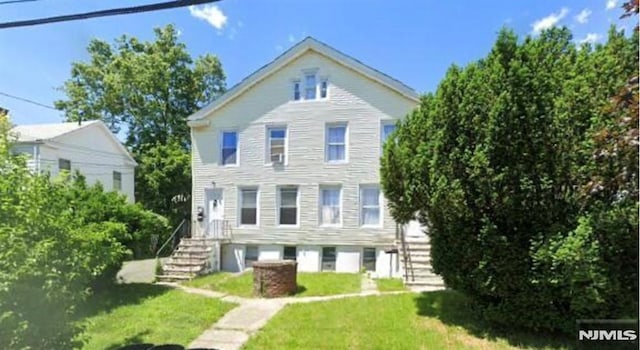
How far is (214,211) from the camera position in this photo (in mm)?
15258

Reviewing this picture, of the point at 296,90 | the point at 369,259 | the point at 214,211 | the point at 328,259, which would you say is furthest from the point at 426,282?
the point at 214,211

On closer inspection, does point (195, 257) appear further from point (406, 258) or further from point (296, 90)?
point (406, 258)

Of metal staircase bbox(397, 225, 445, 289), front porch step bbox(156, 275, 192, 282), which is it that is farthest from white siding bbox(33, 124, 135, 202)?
Result: metal staircase bbox(397, 225, 445, 289)

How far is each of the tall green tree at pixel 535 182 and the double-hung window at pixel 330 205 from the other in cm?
749

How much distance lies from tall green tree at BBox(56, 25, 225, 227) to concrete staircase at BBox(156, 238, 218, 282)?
42.6 feet

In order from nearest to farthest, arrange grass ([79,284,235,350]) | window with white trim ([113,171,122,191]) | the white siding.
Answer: grass ([79,284,235,350]) < the white siding < window with white trim ([113,171,122,191])

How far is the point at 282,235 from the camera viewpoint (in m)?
14.4

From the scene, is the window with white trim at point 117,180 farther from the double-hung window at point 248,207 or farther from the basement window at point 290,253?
the basement window at point 290,253

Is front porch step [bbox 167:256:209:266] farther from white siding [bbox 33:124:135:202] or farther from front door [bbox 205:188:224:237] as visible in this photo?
white siding [bbox 33:124:135:202]

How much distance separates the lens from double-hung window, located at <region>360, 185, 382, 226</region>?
1384 centimetres

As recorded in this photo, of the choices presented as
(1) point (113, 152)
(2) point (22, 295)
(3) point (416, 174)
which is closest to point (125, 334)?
(2) point (22, 295)

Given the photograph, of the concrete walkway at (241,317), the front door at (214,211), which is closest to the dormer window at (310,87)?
the front door at (214,211)
